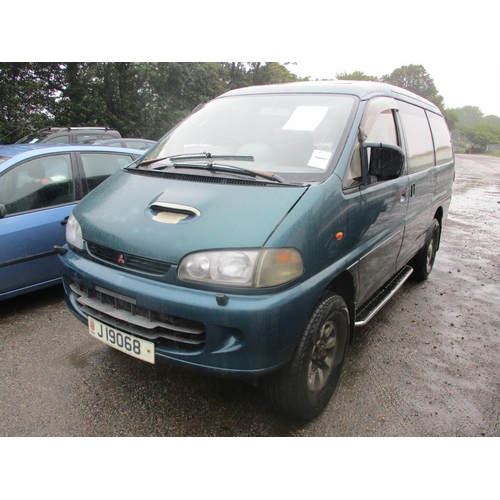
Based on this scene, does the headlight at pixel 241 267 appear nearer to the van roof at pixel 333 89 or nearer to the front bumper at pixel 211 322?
the front bumper at pixel 211 322

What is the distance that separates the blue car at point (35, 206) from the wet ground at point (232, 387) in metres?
0.40

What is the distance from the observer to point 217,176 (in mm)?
2350

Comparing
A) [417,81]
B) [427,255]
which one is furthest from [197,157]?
[417,81]

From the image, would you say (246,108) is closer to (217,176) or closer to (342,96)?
(342,96)

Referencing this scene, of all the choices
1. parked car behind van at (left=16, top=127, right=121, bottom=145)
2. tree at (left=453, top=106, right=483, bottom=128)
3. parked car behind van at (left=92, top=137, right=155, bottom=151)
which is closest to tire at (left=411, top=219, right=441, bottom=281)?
parked car behind van at (left=92, top=137, right=155, bottom=151)

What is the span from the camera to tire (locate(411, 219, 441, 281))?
455 centimetres

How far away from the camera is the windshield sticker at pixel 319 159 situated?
2375 millimetres

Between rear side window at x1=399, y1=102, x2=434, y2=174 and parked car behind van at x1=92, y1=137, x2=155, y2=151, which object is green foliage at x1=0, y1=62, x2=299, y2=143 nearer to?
parked car behind van at x1=92, y1=137, x2=155, y2=151

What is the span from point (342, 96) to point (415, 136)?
1.29 m

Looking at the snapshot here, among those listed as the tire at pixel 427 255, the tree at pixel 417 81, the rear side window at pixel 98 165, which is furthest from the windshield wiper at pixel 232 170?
the tree at pixel 417 81

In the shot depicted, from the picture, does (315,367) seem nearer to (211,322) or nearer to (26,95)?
(211,322)

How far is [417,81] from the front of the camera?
99.8 meters

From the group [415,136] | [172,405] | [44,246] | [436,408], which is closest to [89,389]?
[172,405]

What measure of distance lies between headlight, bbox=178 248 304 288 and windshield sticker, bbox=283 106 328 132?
1.08 meters
